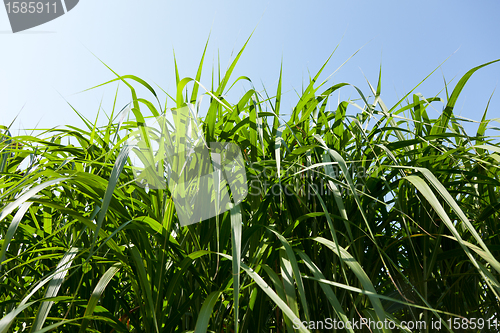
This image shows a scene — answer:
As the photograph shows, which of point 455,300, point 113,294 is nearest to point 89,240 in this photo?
point 113,294

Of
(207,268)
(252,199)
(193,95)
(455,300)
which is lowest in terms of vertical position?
(455,300)

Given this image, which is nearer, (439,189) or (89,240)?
(439,189)

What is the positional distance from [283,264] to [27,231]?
0.61 metres

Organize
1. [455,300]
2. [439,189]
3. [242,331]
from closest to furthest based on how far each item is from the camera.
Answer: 1. [439,189]
2. [242,331]
3. [455,300]

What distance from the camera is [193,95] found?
0.72 m

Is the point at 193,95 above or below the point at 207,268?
above

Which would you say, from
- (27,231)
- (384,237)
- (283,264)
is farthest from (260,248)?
(27,231)

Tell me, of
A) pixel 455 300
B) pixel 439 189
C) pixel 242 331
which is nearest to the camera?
pixel 439 189

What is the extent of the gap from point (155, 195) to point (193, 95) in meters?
0.25

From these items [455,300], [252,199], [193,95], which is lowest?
[455,300]

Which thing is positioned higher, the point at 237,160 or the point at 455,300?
the point at 237,160

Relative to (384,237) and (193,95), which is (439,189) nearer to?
(384,237)

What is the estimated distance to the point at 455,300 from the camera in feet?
2.32

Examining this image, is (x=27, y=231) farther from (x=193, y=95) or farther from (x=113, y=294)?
(x=193, y=95)
